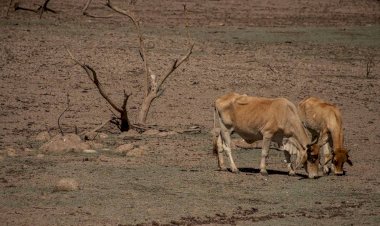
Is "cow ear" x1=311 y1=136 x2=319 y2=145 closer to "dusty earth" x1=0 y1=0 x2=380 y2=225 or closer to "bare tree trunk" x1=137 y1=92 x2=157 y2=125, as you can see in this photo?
"dusty earth" x1=0 y1=0 x2=380 y2=225

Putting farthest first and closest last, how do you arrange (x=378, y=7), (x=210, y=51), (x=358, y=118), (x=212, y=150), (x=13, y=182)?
(x=378, y=7), (x=210, y=51), (x=358, y=118), (x=212, y=150), (x=13, y=182)

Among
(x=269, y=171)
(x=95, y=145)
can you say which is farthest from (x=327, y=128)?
(x=95, y=145)

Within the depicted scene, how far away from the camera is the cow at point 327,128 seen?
54.2 feet

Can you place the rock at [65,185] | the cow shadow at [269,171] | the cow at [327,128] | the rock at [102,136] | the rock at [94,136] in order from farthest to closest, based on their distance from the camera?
1. the rock at [102,136]
2. the rock at [94,136]
3. the cow shadow at [269,171]
4. the cow at [327,128]
5. the rock at [65,185]

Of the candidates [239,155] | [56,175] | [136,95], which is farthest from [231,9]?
[56,175]

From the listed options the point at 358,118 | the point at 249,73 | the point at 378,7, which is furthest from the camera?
the point at 378,7

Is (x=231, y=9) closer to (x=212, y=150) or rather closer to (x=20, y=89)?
(x=20, y=89)

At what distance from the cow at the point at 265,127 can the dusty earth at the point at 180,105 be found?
299 mm

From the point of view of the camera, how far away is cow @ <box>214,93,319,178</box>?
16516 mm

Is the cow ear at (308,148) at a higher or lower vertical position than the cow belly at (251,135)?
lower

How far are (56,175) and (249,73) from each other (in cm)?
1047

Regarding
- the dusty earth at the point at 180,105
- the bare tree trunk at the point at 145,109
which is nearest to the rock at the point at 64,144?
the dusty earth at the point at 180,105

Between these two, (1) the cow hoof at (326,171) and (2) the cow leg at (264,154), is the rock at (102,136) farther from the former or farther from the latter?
(1) the cow hoof at (326,171)

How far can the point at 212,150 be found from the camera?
18172mm
